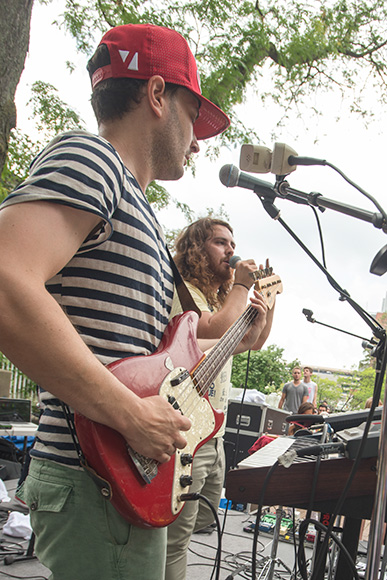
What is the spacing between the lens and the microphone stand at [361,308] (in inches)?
44.3

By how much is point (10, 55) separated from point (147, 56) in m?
2.48

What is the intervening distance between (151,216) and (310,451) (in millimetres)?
855

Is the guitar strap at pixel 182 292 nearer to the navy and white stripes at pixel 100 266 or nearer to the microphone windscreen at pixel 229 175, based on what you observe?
the navy and white stripes at pixel 100 266

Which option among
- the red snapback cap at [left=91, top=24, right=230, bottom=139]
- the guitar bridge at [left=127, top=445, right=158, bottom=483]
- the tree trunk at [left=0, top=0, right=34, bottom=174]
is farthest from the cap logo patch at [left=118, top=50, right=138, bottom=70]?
the tree trunk at [left=0, top=0, right=34, bottom=174]

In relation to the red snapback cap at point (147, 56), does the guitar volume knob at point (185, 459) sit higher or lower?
lower

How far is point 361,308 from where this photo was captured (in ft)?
5.89

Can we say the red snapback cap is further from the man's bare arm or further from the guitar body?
the guitar body

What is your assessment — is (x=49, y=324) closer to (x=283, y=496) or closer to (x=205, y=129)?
(x=283, y=496)

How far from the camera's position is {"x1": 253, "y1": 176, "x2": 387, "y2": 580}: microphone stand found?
1.12 meters

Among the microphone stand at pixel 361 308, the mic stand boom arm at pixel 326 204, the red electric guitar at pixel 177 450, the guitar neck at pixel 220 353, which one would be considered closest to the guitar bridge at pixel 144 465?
the red electric guitar at pixel 177 450

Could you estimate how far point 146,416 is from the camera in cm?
105

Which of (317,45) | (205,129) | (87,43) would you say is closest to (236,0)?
(317,45)

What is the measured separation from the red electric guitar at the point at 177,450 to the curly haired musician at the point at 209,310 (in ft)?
0.81

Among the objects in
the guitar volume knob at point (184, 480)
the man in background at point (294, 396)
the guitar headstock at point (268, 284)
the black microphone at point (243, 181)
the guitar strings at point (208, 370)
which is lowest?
the man in background at point (294, 396)
